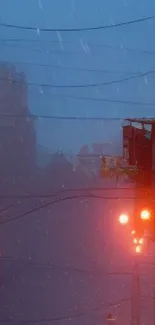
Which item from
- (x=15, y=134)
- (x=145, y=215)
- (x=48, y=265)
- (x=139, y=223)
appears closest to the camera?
(x=145, y=215)

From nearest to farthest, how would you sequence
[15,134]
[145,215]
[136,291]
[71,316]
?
[145,215] → [136,291] → [71,316] → [15,134]

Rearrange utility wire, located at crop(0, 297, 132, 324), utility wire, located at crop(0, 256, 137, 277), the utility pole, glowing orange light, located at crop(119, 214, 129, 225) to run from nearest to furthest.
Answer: glowing orange light, located at crop(119, 214, 129, 225) → the utility pole → utility wire, located at crop(0, 297, 132, 324) → utility wire, located at crop(0, 256, 137, 277)

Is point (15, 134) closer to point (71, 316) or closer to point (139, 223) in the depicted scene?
point (71, 316)

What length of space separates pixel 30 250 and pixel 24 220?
3369mm

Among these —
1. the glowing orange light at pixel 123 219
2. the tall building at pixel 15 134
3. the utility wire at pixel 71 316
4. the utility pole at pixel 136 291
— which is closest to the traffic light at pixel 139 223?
the glowing orange light at pixel 123 219

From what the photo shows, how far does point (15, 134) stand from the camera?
5381 cm

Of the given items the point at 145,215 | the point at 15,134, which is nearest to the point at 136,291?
the point at 145,215

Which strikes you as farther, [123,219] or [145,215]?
[123,219]

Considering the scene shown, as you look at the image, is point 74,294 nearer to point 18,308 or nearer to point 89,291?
point 89,291

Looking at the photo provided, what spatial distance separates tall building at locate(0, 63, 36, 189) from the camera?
5181 cm

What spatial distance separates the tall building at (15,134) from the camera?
51.8 meters

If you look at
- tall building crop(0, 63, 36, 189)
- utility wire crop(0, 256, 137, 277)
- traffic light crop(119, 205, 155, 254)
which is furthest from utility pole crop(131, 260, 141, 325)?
tall building crop(0, 63, 36, 189)

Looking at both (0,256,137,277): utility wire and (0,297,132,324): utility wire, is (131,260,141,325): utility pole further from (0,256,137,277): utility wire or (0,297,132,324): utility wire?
(0,256,137,277): utility wire

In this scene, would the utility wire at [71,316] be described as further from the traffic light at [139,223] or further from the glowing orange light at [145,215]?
the glowing orange light at [145,215]
